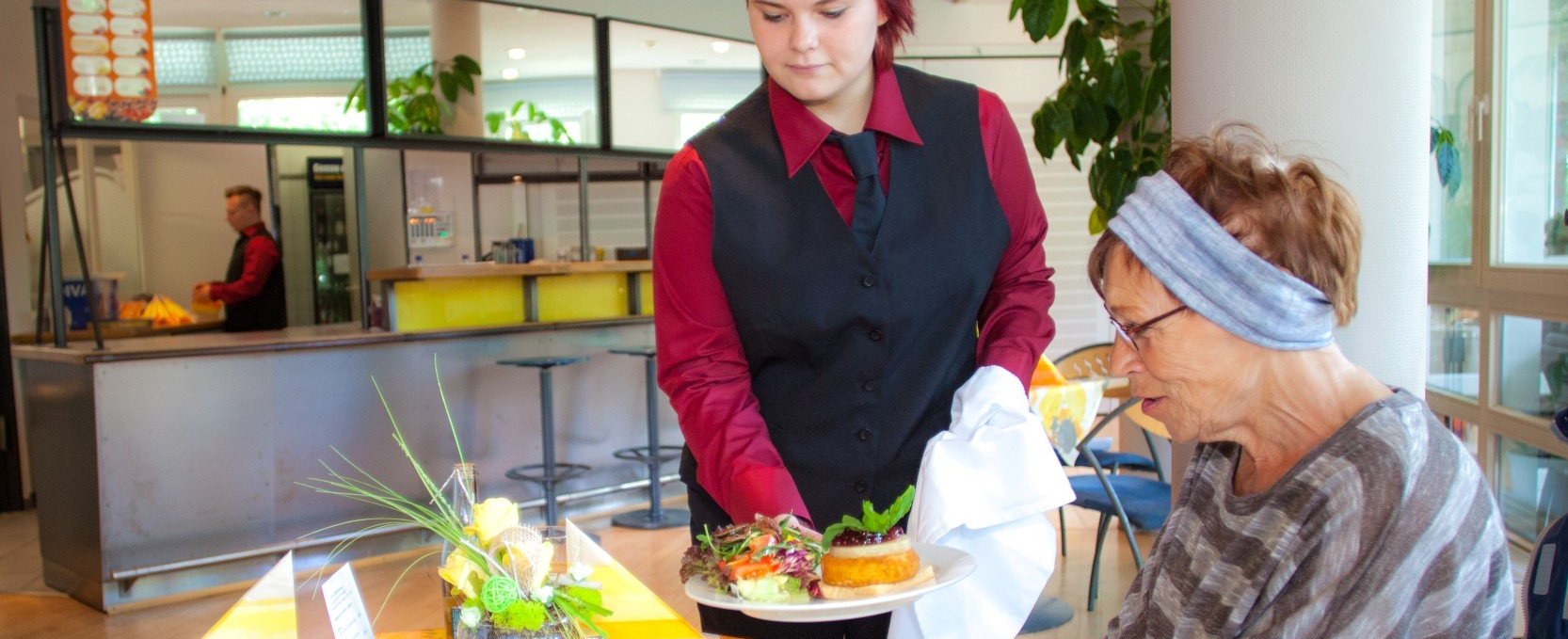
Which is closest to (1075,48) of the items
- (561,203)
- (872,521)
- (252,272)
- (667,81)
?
(872,521)

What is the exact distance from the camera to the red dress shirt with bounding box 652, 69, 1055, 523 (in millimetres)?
1781

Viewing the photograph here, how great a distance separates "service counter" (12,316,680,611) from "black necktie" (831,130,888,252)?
3.63m

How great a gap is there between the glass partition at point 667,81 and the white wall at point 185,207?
10.7 feet

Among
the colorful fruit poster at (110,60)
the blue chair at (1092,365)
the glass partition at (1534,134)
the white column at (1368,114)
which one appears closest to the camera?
the white column at (1368,114)

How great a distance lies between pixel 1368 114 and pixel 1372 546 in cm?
132

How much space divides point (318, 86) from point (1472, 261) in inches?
219

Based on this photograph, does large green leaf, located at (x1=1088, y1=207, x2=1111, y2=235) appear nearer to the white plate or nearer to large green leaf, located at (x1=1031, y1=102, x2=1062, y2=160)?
large green leaf, located at (x1=1031, y1=102, x2=1062, y2=160)

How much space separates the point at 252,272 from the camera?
293 inches

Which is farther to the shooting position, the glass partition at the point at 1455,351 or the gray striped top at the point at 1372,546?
the glass partition at the point at 1455,351

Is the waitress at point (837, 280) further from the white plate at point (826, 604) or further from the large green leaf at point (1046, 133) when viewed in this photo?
the large green leaf at point (1046, 133)

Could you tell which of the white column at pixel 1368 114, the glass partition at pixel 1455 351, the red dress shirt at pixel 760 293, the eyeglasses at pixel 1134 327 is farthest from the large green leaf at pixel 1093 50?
the eyeglasses at pixel 1134 327

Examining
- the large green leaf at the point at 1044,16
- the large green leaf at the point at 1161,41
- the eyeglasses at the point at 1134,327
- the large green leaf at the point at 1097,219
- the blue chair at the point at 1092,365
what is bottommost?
the blue chair at the point at 1092,365

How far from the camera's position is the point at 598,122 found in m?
8.09

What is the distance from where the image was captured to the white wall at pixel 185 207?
9.63m
